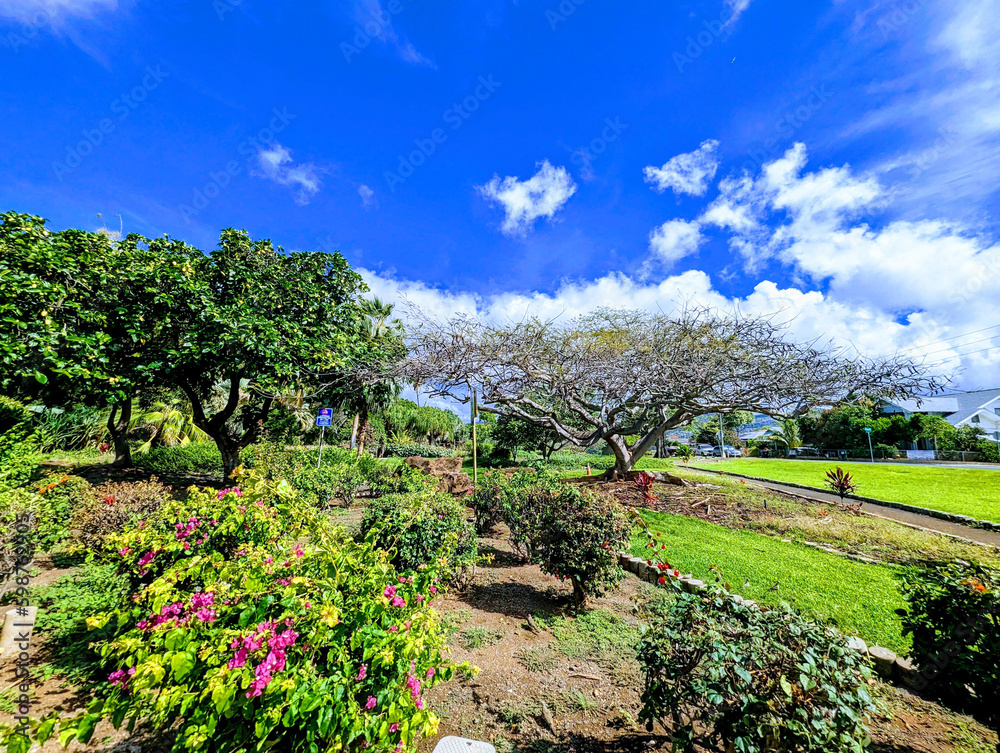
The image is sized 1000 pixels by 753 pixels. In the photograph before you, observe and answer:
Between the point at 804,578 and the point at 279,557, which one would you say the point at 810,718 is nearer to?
the point at 279,557

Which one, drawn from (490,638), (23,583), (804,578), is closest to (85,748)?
(490,638)

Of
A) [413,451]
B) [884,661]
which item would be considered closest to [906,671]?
[884,661]

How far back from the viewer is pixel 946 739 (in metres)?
2.69

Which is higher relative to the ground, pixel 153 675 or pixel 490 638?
pixel 153 675

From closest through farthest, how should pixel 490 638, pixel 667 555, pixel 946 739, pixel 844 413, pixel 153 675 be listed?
pixel 153 675 → pixel 946 739 → pixel 490 638 → pixel 667 555 → pixel 844 413

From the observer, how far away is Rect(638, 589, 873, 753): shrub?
5.93 feet

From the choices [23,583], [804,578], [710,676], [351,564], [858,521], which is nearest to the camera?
[710,676]

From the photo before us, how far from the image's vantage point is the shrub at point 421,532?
15.3 feet

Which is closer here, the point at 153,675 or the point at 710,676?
the point at 153,675

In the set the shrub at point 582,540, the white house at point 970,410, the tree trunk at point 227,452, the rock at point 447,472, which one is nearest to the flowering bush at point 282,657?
the shrub at point 582,540

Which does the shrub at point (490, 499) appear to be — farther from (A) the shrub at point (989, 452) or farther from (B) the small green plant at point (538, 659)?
(A) the shrub at point (989, 452)

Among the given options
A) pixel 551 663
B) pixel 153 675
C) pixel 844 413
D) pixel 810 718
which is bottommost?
pixel 551 663

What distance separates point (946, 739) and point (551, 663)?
2.74 metres

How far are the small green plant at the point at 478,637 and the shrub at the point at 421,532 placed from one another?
2.60 feet
